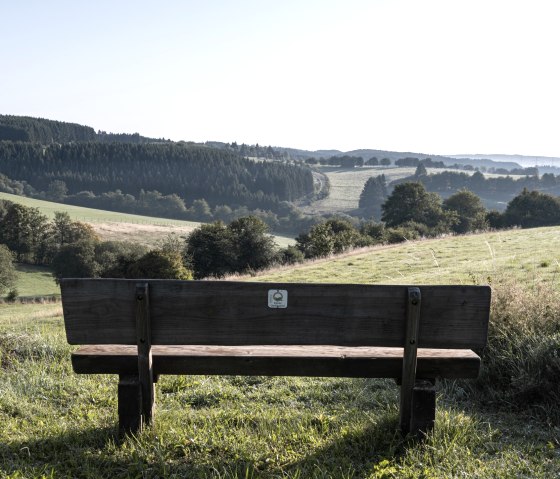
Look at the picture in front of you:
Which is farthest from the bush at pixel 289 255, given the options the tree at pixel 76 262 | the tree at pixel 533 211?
the tree at pixel 533 211

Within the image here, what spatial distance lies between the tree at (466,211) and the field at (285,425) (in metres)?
61.5

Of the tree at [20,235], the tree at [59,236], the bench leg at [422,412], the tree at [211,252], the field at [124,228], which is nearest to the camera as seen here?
the bench leg at [422,412]

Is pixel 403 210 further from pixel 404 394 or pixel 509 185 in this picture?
pixel 509 185

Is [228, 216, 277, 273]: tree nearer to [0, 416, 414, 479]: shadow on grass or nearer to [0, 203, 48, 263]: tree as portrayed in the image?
[0, 203, 48, 263]: tree

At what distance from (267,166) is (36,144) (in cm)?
7944

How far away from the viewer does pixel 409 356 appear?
3.88 m

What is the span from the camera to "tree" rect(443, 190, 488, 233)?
65.2 meters

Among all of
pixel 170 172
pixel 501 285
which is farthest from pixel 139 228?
pixel 501 285

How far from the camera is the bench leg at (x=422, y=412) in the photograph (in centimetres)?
384

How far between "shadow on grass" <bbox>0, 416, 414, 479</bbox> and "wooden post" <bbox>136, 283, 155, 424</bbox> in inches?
8.0

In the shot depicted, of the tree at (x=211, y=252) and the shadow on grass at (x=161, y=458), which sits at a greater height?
the shadow on grass at (x=161, y=458)

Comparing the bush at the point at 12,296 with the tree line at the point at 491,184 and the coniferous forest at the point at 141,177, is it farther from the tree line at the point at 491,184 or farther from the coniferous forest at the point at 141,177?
the tree line at the point at 491,184

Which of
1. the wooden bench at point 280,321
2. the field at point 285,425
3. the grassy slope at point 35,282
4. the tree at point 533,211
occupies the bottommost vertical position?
the grassy slope at point 35,282

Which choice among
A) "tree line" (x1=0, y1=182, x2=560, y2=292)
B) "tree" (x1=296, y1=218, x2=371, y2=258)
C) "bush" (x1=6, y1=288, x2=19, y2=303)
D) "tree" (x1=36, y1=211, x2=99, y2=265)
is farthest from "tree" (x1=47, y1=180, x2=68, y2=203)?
"tree" (x1=296, y1=218, x2=371, y2=258)
